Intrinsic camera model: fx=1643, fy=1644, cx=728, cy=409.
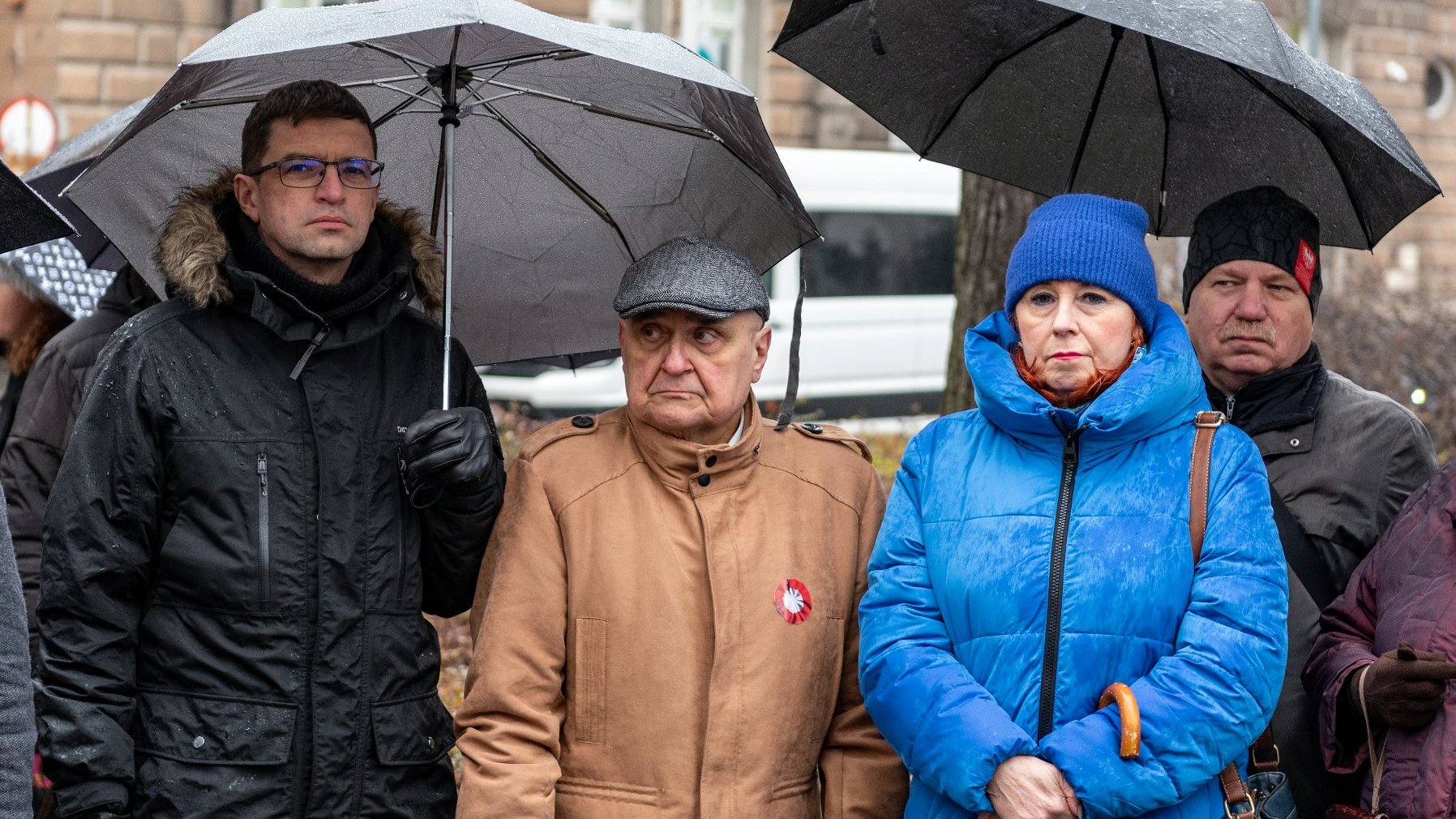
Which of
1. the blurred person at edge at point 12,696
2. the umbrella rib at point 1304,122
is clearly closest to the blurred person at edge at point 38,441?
the blurred person at edge at point 12,696

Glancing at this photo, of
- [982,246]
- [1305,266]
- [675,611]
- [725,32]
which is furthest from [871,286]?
[675,611]

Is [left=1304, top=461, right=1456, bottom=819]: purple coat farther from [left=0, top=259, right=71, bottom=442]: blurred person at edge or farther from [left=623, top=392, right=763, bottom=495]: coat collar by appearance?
[left=0, top=259, right=71, bottom=442]: blurred person at edge

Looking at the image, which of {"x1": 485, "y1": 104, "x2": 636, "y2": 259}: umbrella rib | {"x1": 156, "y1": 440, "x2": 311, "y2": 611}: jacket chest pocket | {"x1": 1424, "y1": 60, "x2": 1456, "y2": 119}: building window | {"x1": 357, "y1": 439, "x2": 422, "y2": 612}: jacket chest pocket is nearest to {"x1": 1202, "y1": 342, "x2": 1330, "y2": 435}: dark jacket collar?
{"x1": 485, "y1": 104, "x2": 636, "y2": 259}: umbrella rib

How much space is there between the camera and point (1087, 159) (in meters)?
4.07

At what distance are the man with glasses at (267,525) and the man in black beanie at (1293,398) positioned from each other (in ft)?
5.47

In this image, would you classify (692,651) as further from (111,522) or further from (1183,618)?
(111,522)

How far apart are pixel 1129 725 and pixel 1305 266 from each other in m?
1.41

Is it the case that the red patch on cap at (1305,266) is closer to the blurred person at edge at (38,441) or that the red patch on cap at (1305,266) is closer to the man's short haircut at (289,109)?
the man's short haircut at (289,109)

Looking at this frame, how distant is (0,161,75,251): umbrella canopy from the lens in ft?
8.75

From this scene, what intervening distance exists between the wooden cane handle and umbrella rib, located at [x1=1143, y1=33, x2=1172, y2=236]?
160cm

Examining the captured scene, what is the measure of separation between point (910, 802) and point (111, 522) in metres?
1.60

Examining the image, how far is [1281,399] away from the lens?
3672mm

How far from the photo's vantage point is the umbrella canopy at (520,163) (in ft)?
11.9

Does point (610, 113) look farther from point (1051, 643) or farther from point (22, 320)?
point (22, 320)
